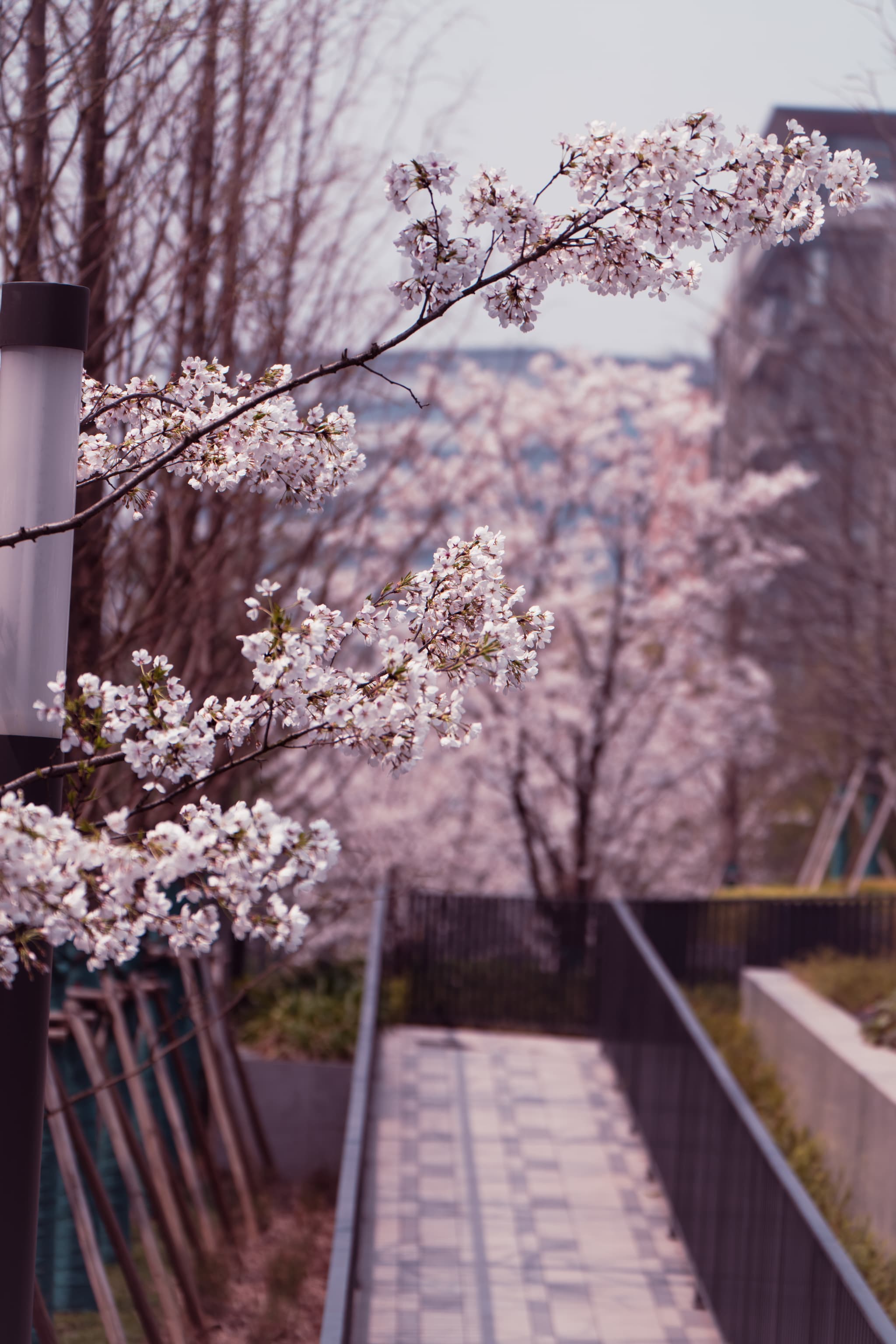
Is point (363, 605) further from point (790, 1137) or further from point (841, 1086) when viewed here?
point (790, 1137)

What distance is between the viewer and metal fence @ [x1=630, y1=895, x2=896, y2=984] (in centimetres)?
1292

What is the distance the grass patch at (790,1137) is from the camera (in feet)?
21.9

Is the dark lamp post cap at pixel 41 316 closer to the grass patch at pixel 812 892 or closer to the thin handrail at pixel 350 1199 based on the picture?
the thin handrail at pixel 350 1199

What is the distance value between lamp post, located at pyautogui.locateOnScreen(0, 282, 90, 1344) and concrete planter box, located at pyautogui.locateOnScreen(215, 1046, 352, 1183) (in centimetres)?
1028

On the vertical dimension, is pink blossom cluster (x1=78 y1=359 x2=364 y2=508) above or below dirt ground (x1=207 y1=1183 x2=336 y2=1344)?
above

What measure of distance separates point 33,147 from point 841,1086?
634cm

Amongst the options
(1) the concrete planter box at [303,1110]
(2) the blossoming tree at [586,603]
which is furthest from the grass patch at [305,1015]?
(2) the blossoming tree at [586,603]

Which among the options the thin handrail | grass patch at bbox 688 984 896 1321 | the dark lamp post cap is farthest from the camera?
grass patch at bbox 688 984 896 1321

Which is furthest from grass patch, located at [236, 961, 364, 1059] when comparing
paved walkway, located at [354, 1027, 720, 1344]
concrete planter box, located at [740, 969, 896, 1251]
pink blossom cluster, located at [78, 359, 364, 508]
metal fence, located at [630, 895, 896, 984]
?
pink blossom cluster, located at [78, 359, 364, 508]

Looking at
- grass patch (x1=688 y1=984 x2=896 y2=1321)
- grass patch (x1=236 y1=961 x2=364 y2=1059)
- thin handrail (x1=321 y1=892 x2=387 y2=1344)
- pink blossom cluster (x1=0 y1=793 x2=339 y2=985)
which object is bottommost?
grass patch (x1=236 y1=961 x2=364 y2=1059)

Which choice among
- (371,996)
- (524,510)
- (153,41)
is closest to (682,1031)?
(371,996)

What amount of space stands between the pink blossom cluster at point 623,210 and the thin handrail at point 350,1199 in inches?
112

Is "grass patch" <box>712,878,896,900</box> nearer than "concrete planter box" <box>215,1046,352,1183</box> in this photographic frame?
No

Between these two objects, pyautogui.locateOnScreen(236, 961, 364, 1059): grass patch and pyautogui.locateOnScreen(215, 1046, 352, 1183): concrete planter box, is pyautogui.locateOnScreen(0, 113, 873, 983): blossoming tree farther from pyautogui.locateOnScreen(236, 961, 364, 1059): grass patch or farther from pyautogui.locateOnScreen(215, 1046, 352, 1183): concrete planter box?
pyautogui.locateOnScreen(236, 961, 364, 1059): grass patch
